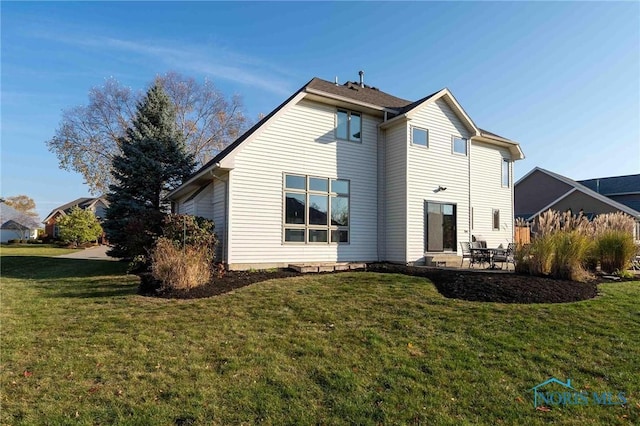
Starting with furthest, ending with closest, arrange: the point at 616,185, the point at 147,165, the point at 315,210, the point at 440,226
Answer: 1. the point at 616,185
2. the point at 147,165
3. the point at 440,226
4. the point at 315,210

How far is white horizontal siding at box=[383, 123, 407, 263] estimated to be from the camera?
13227 millimetres

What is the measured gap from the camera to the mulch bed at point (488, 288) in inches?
288

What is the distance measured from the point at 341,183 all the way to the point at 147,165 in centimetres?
1125

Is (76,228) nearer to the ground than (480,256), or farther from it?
farther from it

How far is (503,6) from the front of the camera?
10180 mm

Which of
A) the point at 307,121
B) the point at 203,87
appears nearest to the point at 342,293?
the point at 307,121

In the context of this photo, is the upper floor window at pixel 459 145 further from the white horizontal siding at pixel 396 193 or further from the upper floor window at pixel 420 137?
the white horizontal siding at pixel 396 193

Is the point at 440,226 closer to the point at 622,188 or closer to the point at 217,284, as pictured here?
the point at 217,284

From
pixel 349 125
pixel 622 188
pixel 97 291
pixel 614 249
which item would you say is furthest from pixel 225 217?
pixel 622 188

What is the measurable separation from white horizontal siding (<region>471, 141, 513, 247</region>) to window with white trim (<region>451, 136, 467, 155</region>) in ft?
6.51

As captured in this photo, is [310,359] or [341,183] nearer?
[310,359]

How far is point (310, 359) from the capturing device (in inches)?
178

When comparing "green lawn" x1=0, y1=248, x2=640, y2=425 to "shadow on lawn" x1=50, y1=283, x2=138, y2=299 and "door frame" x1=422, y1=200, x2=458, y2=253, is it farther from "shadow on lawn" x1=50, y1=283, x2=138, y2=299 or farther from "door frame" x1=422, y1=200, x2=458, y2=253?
"door frame" x1=422, y1=200, x2=458, y2=253

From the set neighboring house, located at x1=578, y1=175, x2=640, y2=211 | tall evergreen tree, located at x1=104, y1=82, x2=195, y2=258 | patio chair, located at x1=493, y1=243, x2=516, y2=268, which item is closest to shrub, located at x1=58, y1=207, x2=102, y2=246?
tall evergreen tree, located at x1=104, y1=82, x2=195, y2=258
